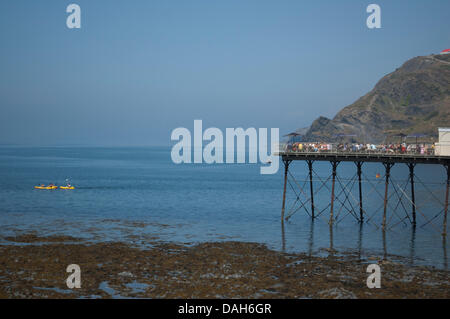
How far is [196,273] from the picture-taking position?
31250 mm

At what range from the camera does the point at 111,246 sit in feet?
129

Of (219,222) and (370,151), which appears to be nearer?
(370,151)

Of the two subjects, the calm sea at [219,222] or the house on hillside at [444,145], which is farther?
the house on hillside at [444,145]

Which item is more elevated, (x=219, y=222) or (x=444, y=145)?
(x=444, y=145)

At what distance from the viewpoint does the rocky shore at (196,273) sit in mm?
27473

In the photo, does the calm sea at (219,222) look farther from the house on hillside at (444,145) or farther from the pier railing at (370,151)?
the house on hillside at (444,145)

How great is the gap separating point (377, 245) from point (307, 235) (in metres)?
7.30

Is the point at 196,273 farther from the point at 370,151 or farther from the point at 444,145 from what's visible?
the point at 444,145

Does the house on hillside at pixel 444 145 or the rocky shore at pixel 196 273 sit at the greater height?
the house on hillside at pixel 444 145

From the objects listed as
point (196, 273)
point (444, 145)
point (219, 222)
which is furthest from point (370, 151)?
point (196, 273)

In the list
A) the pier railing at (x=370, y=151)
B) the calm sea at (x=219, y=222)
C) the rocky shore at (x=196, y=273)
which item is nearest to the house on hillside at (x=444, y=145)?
the pier railing at (x=370, y=151)

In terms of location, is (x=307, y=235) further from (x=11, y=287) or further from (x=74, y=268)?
(x=11, y=287)
